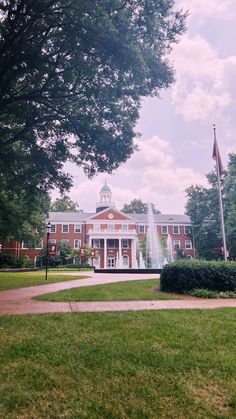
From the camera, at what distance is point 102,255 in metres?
53.9

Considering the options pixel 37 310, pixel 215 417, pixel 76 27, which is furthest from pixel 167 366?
pixel 76 27

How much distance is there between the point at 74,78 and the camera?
1255 cm

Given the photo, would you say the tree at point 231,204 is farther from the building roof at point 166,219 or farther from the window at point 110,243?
the window at point 110,243

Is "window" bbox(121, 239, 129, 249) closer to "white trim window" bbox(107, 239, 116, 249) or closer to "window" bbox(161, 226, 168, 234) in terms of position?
"white trim window" bbox(107, 239, 116, 249)

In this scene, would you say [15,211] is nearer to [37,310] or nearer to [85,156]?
[85,156]

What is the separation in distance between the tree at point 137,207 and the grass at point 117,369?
72.7 meters

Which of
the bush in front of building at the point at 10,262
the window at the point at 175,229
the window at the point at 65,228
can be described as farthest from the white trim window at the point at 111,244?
the bush in front of building at the point at 10,262

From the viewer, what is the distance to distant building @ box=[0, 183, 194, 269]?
53.7 metres

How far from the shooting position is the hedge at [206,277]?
10.9m

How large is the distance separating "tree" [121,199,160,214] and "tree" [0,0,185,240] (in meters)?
62.5

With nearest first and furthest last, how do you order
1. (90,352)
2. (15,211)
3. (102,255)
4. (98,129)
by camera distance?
(90,352)
(98,129)
(15,211)
(102,255)

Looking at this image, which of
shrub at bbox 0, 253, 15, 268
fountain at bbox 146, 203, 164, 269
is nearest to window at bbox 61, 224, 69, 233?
shrub at bbox 0, 253, 15, 268

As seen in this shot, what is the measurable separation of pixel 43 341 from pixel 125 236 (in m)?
49.2

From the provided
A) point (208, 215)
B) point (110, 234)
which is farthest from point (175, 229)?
point (110, 234)
